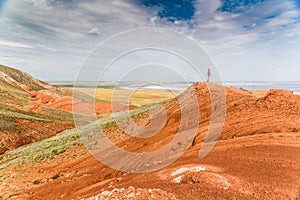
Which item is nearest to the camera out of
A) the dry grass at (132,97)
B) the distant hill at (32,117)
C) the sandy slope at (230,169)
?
the sandy slope at (230,169)

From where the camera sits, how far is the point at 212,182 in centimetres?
661

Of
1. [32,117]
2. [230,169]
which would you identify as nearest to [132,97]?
[32,117]

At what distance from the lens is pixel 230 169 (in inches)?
297

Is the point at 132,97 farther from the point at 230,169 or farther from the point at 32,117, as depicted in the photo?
the point at 230,169

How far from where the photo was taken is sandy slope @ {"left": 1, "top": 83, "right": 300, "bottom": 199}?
20.9ft

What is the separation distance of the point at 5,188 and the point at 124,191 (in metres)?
11.8

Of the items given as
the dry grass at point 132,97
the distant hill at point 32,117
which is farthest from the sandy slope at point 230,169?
the distant hill at point 32,117

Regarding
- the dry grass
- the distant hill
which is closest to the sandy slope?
the dry grass

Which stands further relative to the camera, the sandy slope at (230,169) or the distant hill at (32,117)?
the distant hill at (32,117)

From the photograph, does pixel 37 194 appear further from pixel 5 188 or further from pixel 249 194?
pixel 249 194

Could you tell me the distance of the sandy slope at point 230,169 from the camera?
636cm

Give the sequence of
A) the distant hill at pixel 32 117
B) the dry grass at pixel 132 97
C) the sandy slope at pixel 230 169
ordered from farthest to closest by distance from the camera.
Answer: the dry grass at pixel 132 97
the distant hill at pixel 32 117
the sandy slope at pixel 230 169

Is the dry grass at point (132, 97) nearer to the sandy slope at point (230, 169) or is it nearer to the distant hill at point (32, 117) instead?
the distant hill at point (32, 117)

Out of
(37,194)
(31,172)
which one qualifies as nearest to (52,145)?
(31,172)
